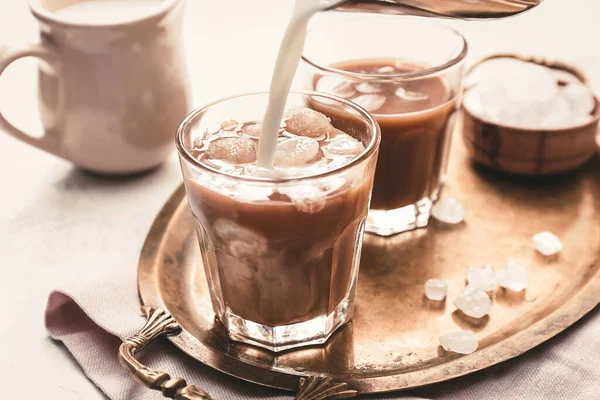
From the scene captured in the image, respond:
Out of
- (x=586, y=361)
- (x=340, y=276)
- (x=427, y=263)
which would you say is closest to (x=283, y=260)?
(x=340, y=276)

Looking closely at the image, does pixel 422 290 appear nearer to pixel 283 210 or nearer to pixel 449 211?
pixel 449 211

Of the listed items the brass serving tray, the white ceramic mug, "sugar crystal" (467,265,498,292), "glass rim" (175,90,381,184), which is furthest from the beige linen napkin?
the white ceramic mug

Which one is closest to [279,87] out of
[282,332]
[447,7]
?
[447,7]

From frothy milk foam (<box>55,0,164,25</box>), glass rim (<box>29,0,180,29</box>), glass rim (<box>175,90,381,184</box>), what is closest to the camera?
glass rim (<box>175,90,381,184</box>)

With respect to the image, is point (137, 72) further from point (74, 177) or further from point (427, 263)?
point (427, 263)

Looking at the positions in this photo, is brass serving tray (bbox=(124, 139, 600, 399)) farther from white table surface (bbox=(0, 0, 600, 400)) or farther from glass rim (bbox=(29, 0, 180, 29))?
glass rim (bbox=(29, 0, 180, 29))
